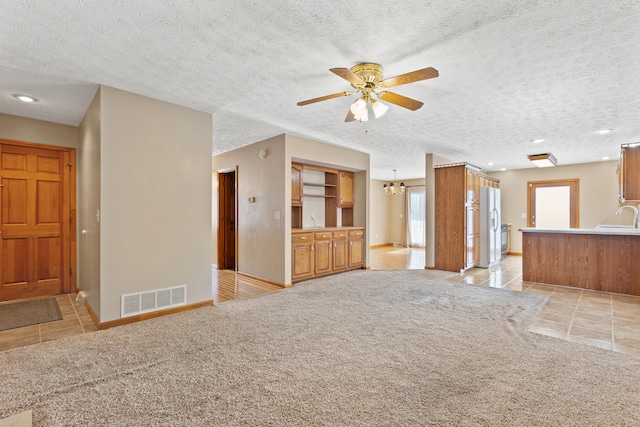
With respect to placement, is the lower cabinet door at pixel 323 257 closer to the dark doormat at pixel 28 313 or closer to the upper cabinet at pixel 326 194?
the upper cabinet at pixel 326 194

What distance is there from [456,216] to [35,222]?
23.2 ft

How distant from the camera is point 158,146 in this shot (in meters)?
3.56

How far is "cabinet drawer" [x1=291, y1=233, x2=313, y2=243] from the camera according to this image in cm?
520

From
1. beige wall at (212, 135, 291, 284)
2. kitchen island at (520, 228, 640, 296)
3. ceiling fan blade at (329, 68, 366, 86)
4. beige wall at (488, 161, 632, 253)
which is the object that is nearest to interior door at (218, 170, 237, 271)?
beige wall at (212, 135, 291, 284)

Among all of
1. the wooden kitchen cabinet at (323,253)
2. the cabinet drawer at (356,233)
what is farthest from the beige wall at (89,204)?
the cabinet drawer at (356,233)

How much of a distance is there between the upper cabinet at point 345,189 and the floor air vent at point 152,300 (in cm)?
359

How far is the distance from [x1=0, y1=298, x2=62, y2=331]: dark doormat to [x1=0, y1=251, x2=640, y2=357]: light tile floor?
11 centimetres

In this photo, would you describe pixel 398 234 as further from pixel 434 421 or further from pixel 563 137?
pixel 434 421

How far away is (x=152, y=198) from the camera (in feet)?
11.5

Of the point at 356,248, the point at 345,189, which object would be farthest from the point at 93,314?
the point at 345,189

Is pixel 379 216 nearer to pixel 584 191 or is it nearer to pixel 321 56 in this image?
pixel 584 191

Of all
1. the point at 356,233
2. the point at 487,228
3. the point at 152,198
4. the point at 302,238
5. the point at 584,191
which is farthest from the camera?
the point at 584,191

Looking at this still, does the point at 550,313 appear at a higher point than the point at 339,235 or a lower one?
lower

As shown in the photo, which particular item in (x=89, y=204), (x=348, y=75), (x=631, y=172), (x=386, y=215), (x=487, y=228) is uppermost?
(x=348, y=75)
